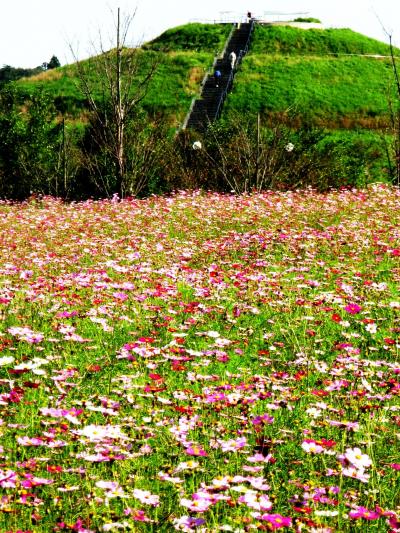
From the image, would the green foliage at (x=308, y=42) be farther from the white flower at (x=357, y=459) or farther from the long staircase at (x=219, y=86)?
the white flower at (x=357, y=459)

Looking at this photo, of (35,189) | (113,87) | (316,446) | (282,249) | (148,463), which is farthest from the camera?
(35,189)

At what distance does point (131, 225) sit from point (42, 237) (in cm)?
168

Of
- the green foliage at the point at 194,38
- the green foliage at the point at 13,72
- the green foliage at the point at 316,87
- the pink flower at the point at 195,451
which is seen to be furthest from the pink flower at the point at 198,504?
the green foliage at the point at 13,72

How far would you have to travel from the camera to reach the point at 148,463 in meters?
3.40

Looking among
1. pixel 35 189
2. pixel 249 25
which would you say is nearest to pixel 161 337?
pixel 35 189

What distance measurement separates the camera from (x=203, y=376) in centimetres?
396

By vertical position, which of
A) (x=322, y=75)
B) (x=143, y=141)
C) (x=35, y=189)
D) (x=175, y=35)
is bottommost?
(x=35, y=189)

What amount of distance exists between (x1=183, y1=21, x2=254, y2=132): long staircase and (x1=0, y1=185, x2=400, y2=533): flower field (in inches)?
1090

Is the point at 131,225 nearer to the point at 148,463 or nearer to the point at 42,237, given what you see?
the point at 42,237

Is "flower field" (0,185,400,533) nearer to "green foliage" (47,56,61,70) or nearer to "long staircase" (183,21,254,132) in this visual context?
"long staircase" (183,21,254,132)

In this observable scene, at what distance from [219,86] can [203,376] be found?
48.1 m

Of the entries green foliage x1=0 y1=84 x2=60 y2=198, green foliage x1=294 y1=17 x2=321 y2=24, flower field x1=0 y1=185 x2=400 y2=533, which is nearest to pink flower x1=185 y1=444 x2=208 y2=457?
flower field x1=0 y1=185 x2=400 y2=533

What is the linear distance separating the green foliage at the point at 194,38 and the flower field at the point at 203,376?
53.1 meters

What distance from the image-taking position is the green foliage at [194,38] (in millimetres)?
60750
